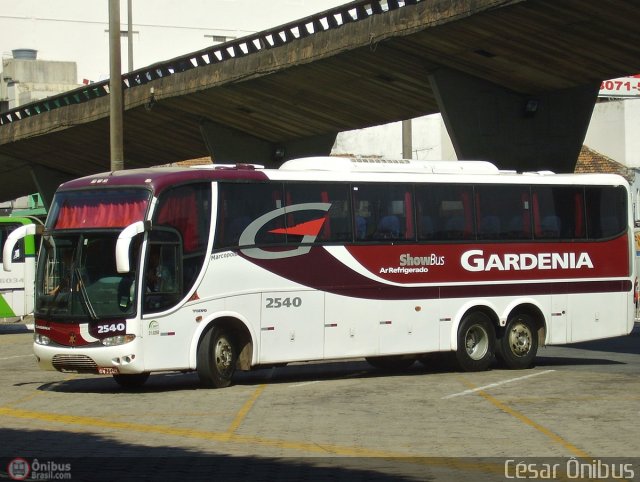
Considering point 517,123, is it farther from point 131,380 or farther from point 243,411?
point 243,411

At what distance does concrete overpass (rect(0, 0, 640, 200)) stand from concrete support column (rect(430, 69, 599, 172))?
3 cm

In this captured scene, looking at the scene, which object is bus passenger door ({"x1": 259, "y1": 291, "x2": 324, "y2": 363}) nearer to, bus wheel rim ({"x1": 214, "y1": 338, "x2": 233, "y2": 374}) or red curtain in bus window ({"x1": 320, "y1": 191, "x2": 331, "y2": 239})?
bus wheel rim ({"x1": 214, "y1": 338, "x2": 233, "y2": 374})

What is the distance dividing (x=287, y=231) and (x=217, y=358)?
A: 227 cm

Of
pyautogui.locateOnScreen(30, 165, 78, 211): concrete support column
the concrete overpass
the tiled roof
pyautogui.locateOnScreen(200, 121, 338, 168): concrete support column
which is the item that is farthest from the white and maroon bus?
pyautogui.locateOnScreen(30, 165, 78, 211): concrete support column

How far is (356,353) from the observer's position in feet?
65.3

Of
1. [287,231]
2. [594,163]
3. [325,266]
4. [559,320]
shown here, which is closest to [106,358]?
[287,231]

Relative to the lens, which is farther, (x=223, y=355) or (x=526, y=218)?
(x=526, y=218)

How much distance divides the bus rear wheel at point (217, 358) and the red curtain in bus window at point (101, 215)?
2046mm

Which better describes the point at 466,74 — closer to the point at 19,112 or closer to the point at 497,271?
the point at 497,271


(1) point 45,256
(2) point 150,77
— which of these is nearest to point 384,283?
(1) point 45,256

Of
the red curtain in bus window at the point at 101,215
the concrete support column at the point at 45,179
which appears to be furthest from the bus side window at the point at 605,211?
the concrete support column at the point at 45,179

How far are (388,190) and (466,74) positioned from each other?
487 inches

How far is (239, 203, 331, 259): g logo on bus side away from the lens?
18.9 metres

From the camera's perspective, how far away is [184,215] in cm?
1823
